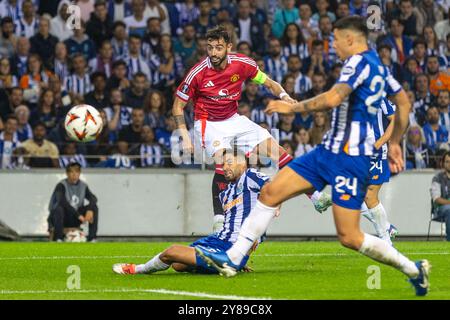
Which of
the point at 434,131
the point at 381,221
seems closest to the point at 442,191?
the point at 434,131

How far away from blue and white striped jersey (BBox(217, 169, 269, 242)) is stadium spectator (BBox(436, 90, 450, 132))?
32.6 feet

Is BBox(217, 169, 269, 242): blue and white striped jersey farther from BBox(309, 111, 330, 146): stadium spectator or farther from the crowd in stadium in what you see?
BBox(309, 111, 330, 146): stadium spectator

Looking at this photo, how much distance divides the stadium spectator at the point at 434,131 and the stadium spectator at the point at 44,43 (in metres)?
6.80

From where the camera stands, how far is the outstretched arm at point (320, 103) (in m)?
8.68

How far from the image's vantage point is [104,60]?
2030 centimetres

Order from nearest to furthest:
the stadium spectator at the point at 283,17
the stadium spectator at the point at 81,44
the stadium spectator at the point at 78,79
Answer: the stadium spectator at the point at 78,79 < the stadium spectator at the point at 81,44 < the stadium spectator at the point at 283,17

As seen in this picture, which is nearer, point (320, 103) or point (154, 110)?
point (320, 103)

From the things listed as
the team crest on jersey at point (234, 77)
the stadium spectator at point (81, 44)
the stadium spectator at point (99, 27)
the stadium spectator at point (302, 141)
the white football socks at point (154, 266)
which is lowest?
the white football socks at point (154, 266)

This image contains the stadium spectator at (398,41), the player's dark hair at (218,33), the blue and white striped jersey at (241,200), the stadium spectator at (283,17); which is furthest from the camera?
the stadium spectator at (398,41)

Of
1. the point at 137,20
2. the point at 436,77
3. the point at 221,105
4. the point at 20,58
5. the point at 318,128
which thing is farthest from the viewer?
the point at 436,77

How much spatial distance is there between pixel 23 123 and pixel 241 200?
8623mm

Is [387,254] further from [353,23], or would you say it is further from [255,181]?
[255,181]

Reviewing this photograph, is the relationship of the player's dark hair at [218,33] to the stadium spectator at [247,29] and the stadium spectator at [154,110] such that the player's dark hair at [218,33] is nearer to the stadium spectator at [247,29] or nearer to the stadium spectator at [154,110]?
the stadium spectator at [154,110]

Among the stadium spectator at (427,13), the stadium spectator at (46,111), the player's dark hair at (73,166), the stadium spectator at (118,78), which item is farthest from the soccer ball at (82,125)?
the stadium spectator at (427,13)
